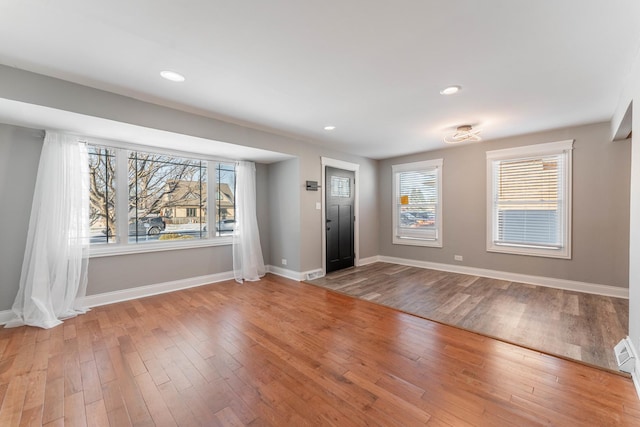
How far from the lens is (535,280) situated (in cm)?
434

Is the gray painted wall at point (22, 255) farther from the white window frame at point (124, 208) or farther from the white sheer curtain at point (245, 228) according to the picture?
the white sheer curtain at point (245, 228)

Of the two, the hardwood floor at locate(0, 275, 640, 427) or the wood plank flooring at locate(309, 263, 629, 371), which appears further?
the wood plank flooring at locate(309, 263, 629, 371)

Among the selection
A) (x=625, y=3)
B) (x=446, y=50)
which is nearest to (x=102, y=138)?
(x=446, y=50)

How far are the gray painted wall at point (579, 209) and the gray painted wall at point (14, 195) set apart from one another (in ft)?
21.1

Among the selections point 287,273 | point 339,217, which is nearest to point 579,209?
point 339,217

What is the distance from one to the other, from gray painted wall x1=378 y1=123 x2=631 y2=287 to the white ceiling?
0.80 metres

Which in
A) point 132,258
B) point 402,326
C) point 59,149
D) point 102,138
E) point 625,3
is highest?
point 625,3

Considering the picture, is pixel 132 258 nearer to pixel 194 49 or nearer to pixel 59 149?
pixel 59 149

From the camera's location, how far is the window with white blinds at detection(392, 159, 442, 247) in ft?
18.0

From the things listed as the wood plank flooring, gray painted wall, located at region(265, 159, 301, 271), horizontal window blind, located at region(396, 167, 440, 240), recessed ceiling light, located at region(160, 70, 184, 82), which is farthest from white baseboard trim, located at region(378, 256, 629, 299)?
recessed ceiling light, located at region(160, 70, 184, 82)

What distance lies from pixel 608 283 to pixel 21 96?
286 inches

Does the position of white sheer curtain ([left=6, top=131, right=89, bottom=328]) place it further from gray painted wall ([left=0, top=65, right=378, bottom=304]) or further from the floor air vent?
the floor air vent

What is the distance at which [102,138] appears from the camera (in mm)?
3469

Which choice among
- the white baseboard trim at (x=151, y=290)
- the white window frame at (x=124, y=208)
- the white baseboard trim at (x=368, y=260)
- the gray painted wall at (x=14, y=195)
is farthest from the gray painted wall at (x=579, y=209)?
the gray painted wall at (x=14, y=195)
